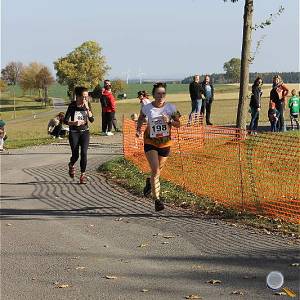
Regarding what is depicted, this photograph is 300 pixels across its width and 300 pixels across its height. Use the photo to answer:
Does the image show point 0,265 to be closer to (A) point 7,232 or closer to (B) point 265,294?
(A) point 7,232

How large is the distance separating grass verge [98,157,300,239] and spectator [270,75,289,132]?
7.54 m

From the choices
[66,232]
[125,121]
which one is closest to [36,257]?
[66,232]

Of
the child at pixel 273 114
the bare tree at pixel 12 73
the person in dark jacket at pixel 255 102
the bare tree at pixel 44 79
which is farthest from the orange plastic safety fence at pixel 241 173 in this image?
the bare tree at pixel 12 73

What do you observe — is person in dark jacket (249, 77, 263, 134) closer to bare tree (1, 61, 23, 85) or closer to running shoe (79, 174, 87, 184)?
running shoe (79, 174, 87, 184)

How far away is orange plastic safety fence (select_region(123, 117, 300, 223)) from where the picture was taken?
9.30 m

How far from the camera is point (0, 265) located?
627 cm

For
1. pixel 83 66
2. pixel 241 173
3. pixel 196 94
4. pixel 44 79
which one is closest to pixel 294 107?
pixel 196 94

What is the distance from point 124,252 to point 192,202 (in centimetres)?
302

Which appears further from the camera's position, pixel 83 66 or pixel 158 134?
pixel 83 66

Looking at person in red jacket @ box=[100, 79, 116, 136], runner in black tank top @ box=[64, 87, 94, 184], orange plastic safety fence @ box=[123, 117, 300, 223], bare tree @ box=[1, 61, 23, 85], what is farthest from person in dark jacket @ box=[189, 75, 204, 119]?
bare tree @ box=[1, 61, 23, 85]

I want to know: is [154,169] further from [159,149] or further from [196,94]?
[196,94]

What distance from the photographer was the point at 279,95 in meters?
20.0

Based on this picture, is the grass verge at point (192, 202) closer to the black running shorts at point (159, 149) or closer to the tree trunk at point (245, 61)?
the black running shorts at point (159, 149)

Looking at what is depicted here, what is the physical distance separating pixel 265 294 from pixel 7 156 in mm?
13517
